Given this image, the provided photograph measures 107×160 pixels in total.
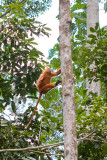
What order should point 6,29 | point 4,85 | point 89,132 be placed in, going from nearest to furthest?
point 89,132 → point 4,85 → point 6,29

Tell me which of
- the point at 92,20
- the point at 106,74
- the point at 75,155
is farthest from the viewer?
the point at 92,20

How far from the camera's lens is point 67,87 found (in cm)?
236

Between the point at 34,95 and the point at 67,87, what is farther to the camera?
the point at 34,95

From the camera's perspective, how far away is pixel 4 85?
3.82m

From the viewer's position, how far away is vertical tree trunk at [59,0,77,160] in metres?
2.15

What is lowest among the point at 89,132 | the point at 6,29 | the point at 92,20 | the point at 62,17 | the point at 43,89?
the point at 89,132

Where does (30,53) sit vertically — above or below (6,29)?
below

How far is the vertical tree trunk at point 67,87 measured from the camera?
2.15m

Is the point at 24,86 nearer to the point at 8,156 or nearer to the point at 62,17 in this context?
the point at 8,156

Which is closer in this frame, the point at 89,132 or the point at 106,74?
the point at 89,132

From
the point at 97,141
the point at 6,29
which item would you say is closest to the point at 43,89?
the point at 6,29

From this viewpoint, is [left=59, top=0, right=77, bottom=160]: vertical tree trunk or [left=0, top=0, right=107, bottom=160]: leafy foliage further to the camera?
[left=0, top=0, right=107, bottom=160]: leafy foliage

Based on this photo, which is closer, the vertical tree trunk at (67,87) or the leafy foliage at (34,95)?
the vertical tree trunk at (67,87)

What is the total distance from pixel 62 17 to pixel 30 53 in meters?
1.28
